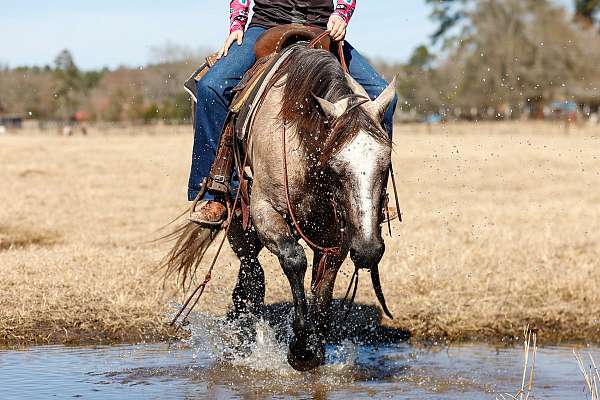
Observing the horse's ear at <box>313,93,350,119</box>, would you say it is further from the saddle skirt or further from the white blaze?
the saddle skirt

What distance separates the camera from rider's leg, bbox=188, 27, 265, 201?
715 centimetres

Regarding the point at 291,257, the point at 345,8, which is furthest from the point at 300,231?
the point at 345,8

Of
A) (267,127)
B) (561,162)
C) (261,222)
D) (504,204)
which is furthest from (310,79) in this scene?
(561,162)

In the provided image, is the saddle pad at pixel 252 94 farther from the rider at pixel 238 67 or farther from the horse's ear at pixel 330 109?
the horse's ear at pixel 330 109

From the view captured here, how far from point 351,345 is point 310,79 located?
2.29m

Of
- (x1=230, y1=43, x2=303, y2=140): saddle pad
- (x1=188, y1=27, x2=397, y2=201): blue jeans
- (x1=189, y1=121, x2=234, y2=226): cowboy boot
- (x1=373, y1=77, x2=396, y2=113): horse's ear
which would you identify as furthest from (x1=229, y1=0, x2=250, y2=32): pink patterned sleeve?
(x1=373, y1=77, x2=396, y2=113): horse's ear

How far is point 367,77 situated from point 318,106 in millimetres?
1483

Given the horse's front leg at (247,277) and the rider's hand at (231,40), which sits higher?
the rider's hand at (231,40)

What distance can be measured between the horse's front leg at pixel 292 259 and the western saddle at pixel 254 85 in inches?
28.1

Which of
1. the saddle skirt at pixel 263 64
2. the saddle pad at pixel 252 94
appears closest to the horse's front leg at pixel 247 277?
the saddle skirt at pixel 263 64

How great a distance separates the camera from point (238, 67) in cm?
718

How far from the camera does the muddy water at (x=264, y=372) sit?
6.26 m

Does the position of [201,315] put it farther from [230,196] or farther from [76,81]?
[76,81]

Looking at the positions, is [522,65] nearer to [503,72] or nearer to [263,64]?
[503,72]
